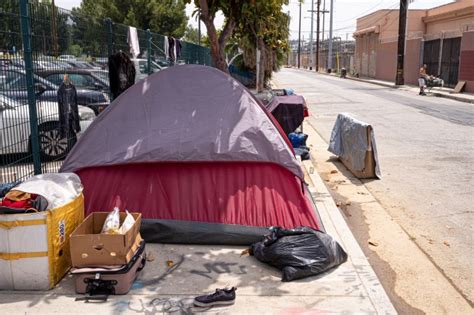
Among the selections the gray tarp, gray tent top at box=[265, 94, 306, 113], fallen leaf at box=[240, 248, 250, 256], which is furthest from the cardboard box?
gray tent top at box=[265, 94, 306, 113]

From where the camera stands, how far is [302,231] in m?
4.70

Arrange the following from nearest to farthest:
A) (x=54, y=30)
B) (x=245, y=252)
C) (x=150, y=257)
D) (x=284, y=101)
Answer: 1. (x=150, y=257)
2. (x=245, y=252)
3. (x=54, y=30)
4. (x=284, y=101)

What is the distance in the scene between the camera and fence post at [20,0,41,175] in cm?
530

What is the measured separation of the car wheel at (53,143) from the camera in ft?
21.3

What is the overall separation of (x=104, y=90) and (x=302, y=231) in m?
5.13

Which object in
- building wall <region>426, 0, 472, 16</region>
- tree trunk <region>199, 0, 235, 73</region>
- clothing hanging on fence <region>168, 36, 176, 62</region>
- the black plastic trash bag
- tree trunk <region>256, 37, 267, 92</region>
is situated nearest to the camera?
the black plastic trash bag

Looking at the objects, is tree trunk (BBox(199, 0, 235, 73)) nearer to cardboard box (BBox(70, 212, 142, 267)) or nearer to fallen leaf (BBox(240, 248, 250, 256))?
fallen leaf (BBox(240, 248, 250, 256))

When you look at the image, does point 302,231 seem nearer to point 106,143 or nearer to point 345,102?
point 106,143

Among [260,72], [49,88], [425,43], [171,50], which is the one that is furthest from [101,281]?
[425,43]

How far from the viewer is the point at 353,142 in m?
8.94

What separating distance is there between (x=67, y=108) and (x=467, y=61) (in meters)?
25.9

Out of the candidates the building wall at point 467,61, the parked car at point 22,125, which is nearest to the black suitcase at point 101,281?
the parked car at point 22,125

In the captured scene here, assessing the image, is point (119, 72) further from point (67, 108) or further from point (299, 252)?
point (299, 252)

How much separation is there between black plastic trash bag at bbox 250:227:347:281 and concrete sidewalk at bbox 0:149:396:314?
7cm
